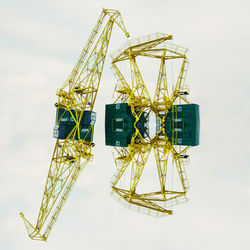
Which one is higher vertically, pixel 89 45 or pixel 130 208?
pixel 89 45

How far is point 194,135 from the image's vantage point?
85.1ft

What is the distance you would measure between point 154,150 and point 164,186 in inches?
208

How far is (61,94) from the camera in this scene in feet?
92.6

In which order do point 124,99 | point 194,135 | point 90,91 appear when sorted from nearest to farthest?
1. point 194,135
2. point 90,91
3. point 124,99

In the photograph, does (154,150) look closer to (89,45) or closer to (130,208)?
(130,208)

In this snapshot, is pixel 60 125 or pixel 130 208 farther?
pixel 60 125

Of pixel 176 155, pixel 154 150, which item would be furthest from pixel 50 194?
pixel 176 155

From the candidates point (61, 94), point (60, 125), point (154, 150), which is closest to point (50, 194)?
point (60, 125)

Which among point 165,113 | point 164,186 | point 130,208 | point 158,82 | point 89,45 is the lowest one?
point 130,208

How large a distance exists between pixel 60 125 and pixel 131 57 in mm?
14383

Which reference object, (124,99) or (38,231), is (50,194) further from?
(124,99)

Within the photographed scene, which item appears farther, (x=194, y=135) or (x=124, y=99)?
(x=124, y=99)

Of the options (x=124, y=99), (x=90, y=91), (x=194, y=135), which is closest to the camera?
(x=194, y=135)

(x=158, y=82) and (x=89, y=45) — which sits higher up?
(x=89, y=45)
